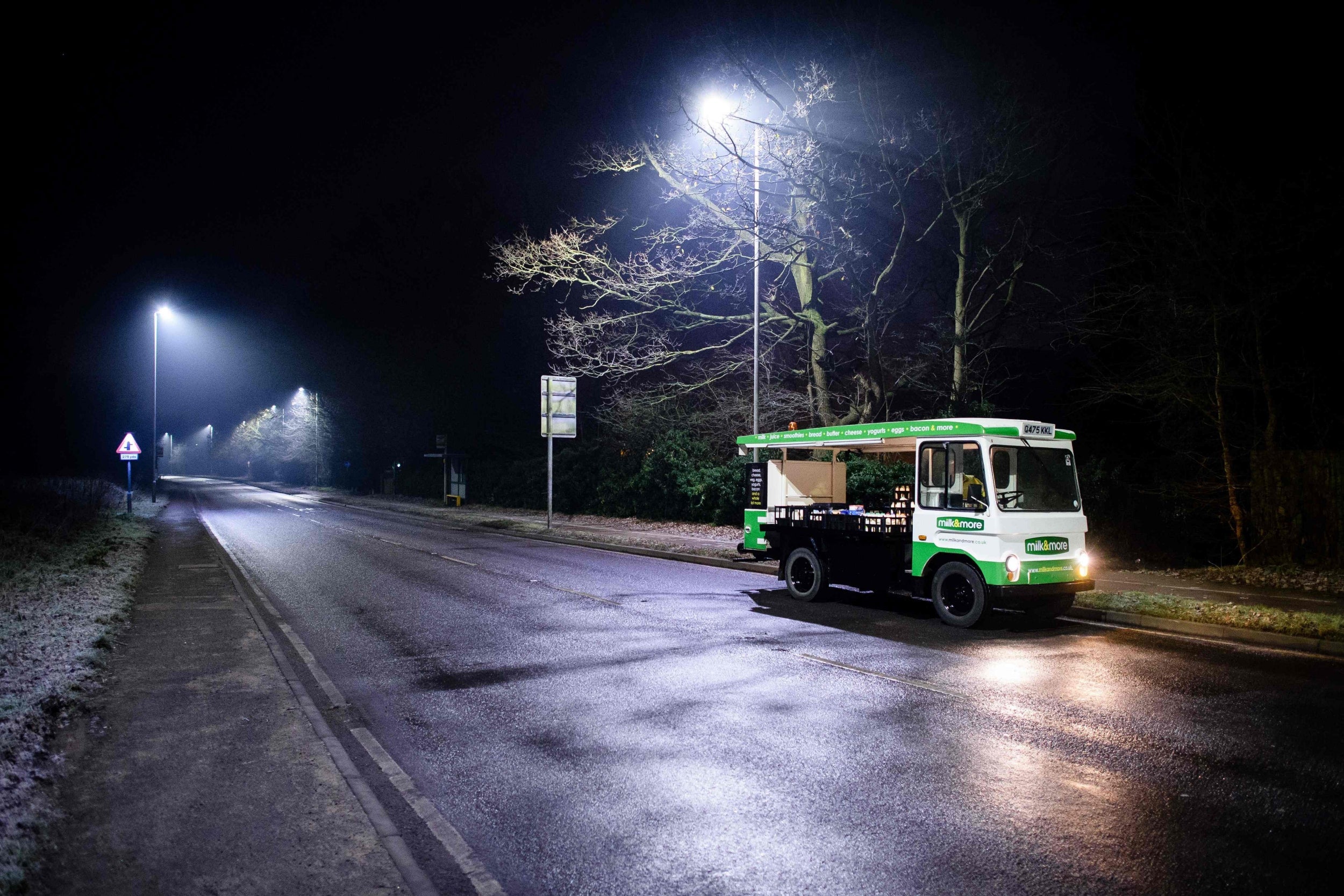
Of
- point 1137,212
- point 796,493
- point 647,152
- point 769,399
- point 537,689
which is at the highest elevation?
point 647,152

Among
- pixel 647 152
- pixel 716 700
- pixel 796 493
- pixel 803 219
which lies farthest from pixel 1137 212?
pixel 716 700

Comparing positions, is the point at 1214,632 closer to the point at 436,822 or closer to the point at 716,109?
the point at 436,822

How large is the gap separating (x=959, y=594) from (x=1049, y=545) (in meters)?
1.20

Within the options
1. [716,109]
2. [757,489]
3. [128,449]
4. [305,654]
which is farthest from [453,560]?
[128,449]

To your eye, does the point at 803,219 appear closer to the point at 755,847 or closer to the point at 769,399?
the point at 769,399

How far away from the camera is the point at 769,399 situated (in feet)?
72.1

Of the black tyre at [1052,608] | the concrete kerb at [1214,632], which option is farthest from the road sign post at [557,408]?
the concrete kerb at [1214,632]

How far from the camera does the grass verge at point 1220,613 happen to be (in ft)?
29.9

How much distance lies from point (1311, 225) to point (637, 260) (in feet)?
42.8

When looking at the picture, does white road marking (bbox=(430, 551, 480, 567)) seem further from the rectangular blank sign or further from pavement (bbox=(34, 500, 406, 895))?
pavement (bbox=(34, 500, 406, 895))

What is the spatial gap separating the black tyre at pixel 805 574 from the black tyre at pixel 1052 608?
275cm

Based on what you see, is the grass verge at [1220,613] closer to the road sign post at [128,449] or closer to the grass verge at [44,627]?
the grass verge at [44,627]

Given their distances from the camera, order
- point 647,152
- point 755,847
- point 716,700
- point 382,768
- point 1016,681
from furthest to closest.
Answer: point 647,152 < point 1016,681 < point 716,700 < point 382,768 < point 755,847

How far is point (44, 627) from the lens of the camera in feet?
29.2
